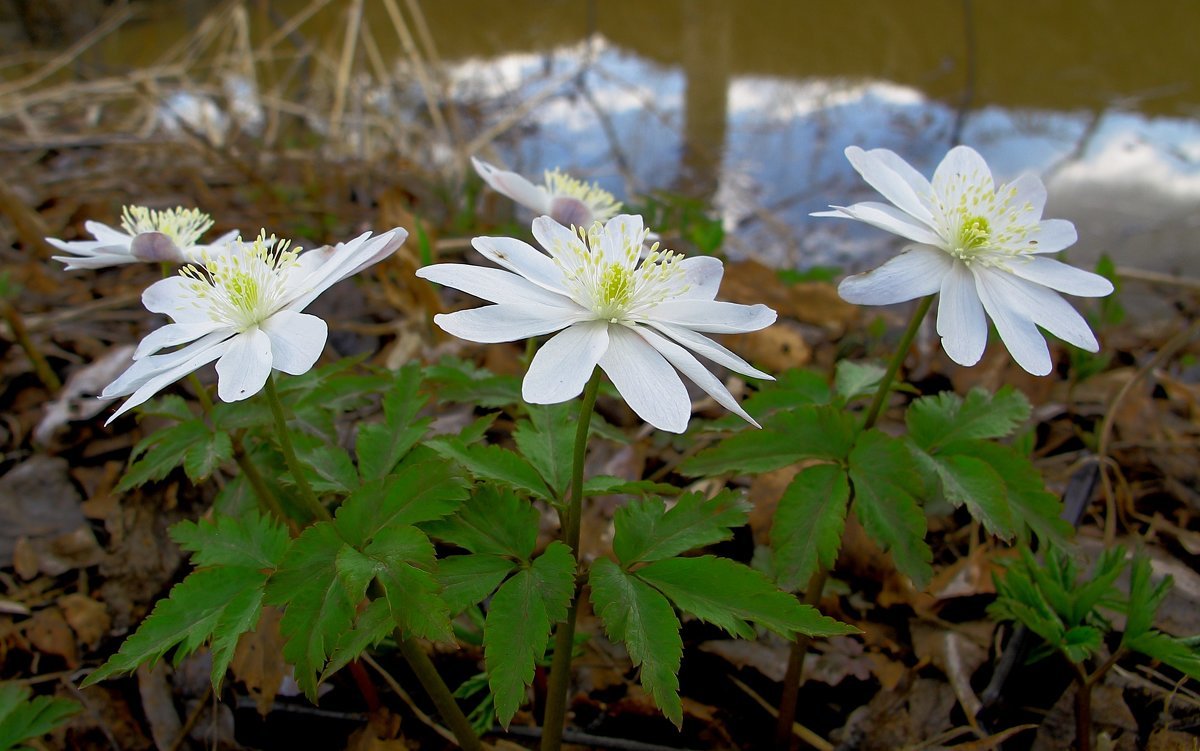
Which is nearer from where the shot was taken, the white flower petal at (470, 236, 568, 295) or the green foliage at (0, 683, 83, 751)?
the white flower petal at (470, 236, 568, 295)

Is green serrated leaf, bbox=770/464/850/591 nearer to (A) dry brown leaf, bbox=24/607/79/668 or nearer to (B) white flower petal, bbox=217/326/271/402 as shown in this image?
(B) white flower petal, bbox=217/326/271/402

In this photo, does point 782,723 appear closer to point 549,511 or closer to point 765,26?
point 549,511

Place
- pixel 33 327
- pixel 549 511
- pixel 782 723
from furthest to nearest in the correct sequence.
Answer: pixel 33 327 < pixel 549 511 < pixel 782 723

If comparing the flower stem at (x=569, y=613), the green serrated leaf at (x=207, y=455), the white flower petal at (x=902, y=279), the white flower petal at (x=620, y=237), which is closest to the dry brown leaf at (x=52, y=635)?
the green serrated leaf at (x=207, y=455)

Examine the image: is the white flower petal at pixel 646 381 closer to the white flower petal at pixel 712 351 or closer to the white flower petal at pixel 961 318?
the white flower petal at pixel 712 351

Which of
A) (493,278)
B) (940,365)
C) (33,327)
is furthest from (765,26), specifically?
(493,278)

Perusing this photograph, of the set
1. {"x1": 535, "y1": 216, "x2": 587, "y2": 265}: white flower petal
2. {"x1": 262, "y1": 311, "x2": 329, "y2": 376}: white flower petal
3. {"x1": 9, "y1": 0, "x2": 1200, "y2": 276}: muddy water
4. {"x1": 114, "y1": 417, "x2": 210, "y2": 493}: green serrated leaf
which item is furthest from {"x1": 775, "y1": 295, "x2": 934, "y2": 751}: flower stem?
{"x1": 9, "y1": 0, "x2": 1200, "y2": 276}: muddy water
